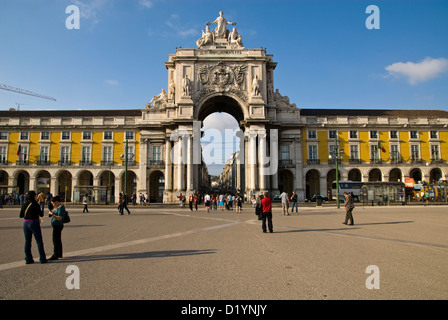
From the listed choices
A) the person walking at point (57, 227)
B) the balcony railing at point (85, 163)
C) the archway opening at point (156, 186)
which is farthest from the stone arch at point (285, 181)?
the person walking at point (57, 227)

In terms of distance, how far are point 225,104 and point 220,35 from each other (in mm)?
10767

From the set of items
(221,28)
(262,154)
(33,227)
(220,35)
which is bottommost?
(33,227)

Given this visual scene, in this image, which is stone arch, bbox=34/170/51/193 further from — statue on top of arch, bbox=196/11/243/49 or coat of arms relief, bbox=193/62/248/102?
statue on top of arch, bbox=196/11/243/49

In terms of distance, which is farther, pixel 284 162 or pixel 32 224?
pixel 284 162

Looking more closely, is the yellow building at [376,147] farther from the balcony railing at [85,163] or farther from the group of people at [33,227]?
the group of people at [33,227]

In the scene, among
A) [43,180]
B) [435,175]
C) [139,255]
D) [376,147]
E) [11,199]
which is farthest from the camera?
[435,175]

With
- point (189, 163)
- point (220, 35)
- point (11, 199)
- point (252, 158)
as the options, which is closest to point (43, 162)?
point (11, 199)

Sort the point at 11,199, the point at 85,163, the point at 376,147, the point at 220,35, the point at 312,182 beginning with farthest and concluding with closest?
the point at 312,182
the point at 376,147
the point at 85,163
the point at 220,35
the point at 11,199

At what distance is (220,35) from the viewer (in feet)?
161

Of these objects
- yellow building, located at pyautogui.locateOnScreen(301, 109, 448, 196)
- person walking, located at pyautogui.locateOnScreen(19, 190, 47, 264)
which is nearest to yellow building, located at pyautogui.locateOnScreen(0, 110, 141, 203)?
yellow building, located at pyautogui.locateOnScreen(301, 109, 448, 196)

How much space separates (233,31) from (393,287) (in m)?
49.1

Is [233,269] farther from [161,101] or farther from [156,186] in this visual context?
[156,186]

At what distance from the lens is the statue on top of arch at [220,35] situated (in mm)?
48219

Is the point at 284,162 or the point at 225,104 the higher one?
the point at 225,104
